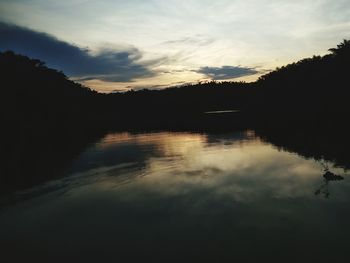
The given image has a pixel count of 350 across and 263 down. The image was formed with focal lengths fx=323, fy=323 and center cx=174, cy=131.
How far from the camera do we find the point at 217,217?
17.3 meters

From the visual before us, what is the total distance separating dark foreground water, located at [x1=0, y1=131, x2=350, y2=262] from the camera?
1352cm

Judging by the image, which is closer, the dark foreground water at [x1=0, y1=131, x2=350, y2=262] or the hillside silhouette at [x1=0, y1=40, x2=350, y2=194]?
the dark foreground water at [x1=0, y1=131, x2=350, y2=262]

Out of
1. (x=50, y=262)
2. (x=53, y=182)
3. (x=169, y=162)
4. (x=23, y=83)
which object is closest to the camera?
(x=50, y=262)

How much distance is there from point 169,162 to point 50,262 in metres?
22.8

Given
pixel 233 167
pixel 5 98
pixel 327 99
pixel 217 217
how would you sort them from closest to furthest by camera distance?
pixel 217 217, pixel 233 167, pixel 5 98, pixel 327 99

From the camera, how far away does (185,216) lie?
17.7m

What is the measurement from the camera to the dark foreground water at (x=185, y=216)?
532 inches

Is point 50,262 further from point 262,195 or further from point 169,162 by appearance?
point 169,162

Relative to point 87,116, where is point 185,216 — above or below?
below

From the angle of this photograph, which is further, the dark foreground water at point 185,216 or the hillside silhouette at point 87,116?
the hillside silhouette at point 87,116

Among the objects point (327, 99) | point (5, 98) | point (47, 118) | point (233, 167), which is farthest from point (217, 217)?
point (47, 118)

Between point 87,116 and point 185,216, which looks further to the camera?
point 87,116

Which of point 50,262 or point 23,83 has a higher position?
point 23,83

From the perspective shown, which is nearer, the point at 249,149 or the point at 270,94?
the point at 249,149
